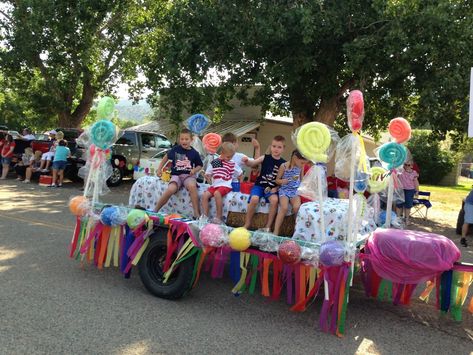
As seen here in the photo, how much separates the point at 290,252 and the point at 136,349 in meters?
1.54

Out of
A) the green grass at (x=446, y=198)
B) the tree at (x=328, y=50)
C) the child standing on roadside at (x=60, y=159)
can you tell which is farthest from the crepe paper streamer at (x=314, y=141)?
the green grass at (x=446, y=198)

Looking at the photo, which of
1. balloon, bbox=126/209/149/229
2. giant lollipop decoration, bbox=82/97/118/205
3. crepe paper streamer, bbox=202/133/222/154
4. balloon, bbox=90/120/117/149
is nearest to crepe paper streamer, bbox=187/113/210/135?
crepe paper streamer, bbox=202/133/222/154

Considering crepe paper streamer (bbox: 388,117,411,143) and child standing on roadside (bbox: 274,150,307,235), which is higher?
crepe paper streamer (bbox: 388,117,411,143)

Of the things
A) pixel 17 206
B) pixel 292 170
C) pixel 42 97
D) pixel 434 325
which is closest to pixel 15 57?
pixel 42 97

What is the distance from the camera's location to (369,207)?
5227 mm

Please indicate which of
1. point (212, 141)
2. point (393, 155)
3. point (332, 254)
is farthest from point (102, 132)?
point (393, 155)

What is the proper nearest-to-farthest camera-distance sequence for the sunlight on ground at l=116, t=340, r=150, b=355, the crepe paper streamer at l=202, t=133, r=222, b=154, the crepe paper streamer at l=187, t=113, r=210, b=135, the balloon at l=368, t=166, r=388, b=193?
the sunlight on ground at l=116, t=340, r=150, b=355, the balloon at l=368, t=166, r=388, b=193, the crepe paper streamer at l=202, t=133, r=222, b=154, the crepe paper streamer at l=187, t=113, r=210, b=135

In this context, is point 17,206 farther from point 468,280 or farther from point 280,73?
point 468,280

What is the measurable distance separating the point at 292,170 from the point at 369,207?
1012 mm

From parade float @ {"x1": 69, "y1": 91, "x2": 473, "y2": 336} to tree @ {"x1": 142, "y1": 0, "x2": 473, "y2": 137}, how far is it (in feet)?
21.1

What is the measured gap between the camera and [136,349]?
11.7 feet

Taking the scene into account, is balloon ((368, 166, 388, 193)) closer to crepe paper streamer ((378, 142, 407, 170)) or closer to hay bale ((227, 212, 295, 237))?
crepe paper streamer ((378, 142, 407, 170))

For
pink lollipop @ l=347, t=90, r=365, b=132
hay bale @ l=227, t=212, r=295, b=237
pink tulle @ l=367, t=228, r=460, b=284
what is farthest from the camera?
hay bale @ l=227, t=212, r=295, b=237

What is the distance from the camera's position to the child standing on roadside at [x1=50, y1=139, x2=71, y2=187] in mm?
14090
